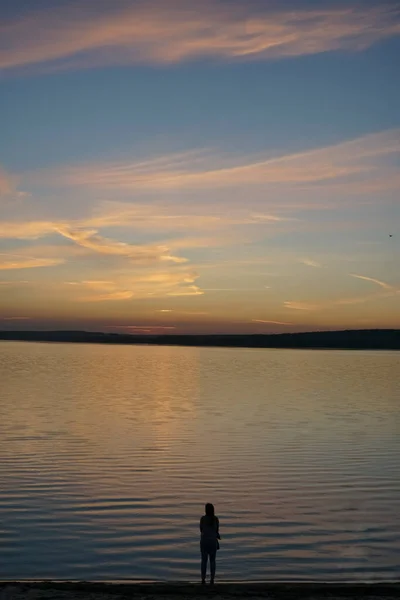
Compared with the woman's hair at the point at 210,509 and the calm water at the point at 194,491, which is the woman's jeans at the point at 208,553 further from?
the calm water at the point at 194,491

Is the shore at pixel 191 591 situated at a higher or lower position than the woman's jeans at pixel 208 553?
lower

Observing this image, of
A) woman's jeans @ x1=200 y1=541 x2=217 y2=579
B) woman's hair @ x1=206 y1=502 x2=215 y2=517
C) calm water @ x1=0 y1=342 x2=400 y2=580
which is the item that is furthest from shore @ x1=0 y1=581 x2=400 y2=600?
calm water @ x1=0 y1=342 x2=400 y2=580

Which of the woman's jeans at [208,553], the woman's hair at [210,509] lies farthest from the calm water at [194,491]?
the woman's hair at [210,509]

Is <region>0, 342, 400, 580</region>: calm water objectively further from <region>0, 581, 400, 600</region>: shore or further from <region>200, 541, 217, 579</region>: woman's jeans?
<region>0, 581, 400, 600</region>: shore

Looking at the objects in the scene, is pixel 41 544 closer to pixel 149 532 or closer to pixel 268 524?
pixel 149 532

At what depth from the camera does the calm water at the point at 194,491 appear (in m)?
20.7

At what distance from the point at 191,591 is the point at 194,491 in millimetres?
12554

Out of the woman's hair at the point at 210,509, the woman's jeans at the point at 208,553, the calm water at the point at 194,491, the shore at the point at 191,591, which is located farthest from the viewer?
the calm water at the point at 194,491

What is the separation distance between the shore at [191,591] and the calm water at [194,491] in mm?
2495

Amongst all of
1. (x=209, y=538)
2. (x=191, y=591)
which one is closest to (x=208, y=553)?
(x=209, y=538)

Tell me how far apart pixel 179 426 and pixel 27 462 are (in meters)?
16.5

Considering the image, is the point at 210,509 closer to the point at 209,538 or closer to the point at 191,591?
the point at 209,538

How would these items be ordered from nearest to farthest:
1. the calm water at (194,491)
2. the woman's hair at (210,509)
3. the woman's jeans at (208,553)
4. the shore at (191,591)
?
the shore at (191,591), the woman's hair at (210,509), the woman's jeans at (208,553), the calm water at (194,491)

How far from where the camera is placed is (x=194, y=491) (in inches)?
1145
